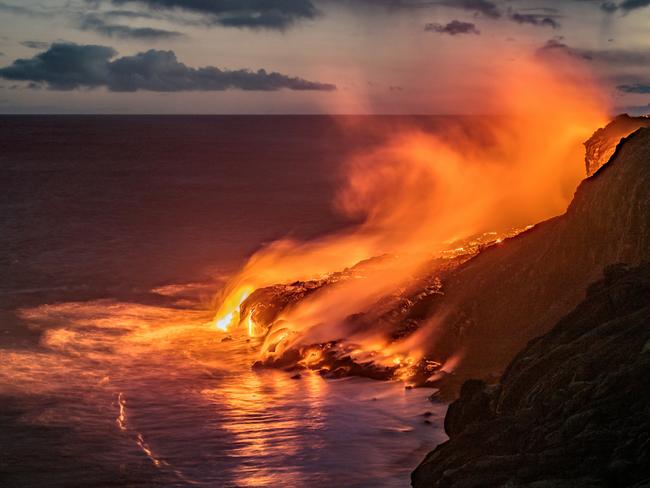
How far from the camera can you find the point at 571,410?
11.5 metres

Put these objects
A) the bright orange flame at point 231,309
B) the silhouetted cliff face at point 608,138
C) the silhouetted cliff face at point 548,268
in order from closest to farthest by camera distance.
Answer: the silhouetted cliff face at point 548,268 → the silhouetted cliff face at point 608,138 → the bright orange flame at point 231,309

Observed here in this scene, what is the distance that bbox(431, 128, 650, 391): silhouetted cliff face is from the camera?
19812 millimetres

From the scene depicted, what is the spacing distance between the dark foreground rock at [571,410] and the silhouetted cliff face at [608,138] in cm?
Result: 836

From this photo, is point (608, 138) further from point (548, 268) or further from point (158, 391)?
point (158, 391)

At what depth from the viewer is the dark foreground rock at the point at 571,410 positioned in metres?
10.2

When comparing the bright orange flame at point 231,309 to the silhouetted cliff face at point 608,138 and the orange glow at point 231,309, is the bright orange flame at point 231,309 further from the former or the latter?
the silhouetted cliff face at point 608,138

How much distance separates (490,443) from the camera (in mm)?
12242

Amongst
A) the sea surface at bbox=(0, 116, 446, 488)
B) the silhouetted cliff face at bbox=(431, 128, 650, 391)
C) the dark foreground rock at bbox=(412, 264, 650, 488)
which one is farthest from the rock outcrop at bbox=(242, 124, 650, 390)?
the dark foreground rock at bbox=(412, 264, 650, 488)

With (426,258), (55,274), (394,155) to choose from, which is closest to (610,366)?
(426,258)

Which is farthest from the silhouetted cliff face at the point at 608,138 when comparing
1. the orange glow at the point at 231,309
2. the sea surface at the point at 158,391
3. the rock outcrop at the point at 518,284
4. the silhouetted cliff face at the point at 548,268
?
the orange glow at the point at 231,309

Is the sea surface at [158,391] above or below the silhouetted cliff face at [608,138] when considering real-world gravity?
below

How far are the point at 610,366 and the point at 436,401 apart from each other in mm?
8206

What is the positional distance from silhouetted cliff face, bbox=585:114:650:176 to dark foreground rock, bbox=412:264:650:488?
8361 mm

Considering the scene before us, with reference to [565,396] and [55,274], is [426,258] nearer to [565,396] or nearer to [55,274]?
[565,396]
